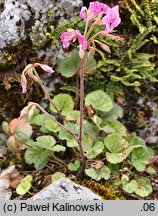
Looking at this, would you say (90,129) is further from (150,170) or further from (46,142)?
(150,170)

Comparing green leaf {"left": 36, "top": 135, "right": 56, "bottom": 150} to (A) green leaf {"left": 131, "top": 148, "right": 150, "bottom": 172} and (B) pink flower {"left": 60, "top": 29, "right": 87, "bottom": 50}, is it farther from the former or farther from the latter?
(B) pink flower {"left": 60, "top": 29, "right": 87, "bottom": 50}

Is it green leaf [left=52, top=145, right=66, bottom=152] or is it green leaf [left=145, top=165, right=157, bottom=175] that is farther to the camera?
green leaf [left=145, top=165, right=157, bottom=175]

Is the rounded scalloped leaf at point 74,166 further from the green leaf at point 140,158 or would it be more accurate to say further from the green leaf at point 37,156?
the green leaf at point 140,158

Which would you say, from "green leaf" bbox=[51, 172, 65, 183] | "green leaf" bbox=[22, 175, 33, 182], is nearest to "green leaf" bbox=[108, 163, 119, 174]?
"green leaf" bbox=[51, 172, 65, 183]

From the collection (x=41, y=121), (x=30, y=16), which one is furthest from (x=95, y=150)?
(x=30, y=16)

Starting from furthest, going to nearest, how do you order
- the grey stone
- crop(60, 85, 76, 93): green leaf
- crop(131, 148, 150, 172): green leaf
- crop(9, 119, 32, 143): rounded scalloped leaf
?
1. crop(60, 85, 76, 93): green leaf
2. crop(131, 148, 150, 172): green leaf
3. crop(9, 119, 32, 143): rounded scalloped leaf
4. the grey stone

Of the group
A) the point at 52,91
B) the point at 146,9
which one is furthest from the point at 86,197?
the point at 146,9

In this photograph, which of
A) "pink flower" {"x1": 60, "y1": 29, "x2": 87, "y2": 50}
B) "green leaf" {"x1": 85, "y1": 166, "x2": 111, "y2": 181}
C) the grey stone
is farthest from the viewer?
"green leaf" {"x1": 85, "y1": 166, "x2": 111, "y2": 181}
